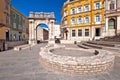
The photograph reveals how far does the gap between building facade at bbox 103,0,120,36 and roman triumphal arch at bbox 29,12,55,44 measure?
13.1 metres

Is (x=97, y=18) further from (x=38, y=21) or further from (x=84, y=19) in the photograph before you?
(x=38, y=21)

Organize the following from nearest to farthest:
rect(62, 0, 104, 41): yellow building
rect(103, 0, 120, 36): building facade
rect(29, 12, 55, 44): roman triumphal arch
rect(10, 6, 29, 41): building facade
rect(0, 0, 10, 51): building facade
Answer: rect(0, 0, 10, 51): building facade
rect(103, 0, 120, 36): building facade
rect(29, 12, 55, 44): roman triumphal arch
rect(62, 0, 104, 41): yellow building
rect(10, 6, 29, 41): building facade

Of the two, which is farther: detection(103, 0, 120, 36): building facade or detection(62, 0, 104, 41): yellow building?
detection(62, 0, 104, 41): yellow building

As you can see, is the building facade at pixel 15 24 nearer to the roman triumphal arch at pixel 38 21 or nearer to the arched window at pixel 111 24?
the roman triumphal arch at pixel 38 21

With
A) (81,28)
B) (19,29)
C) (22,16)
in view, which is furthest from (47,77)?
(22,16)

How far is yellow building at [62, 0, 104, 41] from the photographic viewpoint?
2545 centimetres

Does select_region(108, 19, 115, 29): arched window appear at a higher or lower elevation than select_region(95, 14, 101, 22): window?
lower

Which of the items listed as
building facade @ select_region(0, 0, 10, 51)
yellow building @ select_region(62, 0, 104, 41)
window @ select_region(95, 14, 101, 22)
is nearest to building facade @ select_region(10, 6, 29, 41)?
building facade @ select_region(0, 0, 10, 51)

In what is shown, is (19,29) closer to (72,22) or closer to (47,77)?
(72,22)

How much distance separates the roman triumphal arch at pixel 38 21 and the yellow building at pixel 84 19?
740 cm

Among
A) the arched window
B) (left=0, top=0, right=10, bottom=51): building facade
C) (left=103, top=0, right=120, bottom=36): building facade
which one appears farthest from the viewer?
the arched window

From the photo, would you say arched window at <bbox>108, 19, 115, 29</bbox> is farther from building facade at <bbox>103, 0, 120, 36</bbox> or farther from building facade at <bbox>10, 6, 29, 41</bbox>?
building facade at <bbox>10, 6, 29, 41</bbox>

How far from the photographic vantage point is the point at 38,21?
961 inches

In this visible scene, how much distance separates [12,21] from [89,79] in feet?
108
